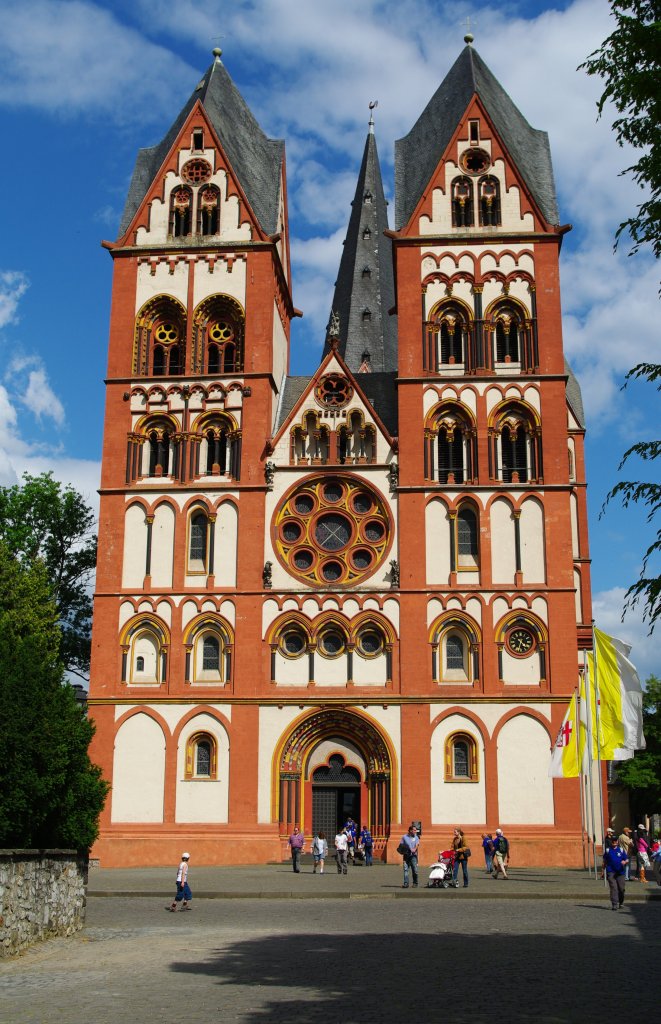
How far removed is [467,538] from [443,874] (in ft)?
50.9

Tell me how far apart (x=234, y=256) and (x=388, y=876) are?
24.3 metres

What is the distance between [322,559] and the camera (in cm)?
4381

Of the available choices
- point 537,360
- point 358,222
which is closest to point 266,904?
point 537,360

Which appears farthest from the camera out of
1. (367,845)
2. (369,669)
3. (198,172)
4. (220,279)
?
(198,172)

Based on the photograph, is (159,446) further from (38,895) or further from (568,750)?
(38,895)

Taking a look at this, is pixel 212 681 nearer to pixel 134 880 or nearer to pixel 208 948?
pixel 134 880

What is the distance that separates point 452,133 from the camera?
48281mm

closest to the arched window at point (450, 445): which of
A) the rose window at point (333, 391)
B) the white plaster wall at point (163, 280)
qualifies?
the rose window at point (333, 391)

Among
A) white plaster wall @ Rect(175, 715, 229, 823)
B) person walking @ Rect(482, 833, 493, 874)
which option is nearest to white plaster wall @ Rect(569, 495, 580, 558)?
person walking @ Rect(482, 833, 493, 874)

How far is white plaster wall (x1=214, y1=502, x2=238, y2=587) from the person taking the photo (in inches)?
1722

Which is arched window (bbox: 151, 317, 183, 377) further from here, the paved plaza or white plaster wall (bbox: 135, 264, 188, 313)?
the paved plaza

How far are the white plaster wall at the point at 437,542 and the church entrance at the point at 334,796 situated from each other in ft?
24.0

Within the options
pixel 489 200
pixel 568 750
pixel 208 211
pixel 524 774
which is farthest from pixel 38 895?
pixel 489 200

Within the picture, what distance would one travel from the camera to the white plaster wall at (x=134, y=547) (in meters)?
44.1
